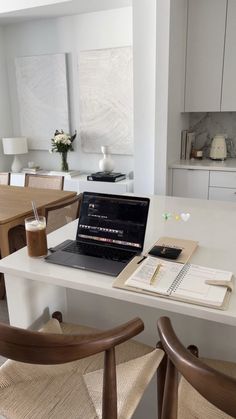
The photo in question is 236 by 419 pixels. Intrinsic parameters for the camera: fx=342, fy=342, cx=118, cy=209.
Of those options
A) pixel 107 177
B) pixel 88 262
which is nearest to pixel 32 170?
pixel 107 177

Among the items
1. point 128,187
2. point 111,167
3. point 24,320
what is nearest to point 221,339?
point 24,320

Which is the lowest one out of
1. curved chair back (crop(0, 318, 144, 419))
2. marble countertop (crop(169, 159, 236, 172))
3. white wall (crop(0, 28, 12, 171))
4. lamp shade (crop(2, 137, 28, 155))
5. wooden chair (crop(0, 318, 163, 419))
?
wooden chair (crop(0, 318, 163, 419))

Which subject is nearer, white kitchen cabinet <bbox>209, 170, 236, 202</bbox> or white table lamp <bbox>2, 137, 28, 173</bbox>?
white kitchen cabinet <bbox>209, 170, 236, 202</bbox>

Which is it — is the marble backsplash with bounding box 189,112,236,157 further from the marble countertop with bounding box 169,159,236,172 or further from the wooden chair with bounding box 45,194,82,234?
the wooden chair with bounding box 45,194,82,234

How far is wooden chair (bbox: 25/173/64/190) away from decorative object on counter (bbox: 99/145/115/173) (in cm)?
90

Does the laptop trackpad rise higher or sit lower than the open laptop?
lower

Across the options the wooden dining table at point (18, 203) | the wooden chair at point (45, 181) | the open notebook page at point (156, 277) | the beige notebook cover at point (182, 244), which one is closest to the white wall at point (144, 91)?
the wooden chair at point (45, 181)

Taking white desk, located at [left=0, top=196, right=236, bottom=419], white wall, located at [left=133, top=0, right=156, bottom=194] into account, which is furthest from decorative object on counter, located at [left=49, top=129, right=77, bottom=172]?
white desk, located at [left=0, top=196, right=236, bottom=419]

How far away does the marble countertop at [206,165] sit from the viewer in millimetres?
3332

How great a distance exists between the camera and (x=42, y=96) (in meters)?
4.51

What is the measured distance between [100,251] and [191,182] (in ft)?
7.66

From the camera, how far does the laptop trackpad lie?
1.21 metres

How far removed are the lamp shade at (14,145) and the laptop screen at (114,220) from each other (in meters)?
3.42

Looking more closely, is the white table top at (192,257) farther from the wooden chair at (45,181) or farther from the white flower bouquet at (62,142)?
the white flower bouquet at (62,142)
